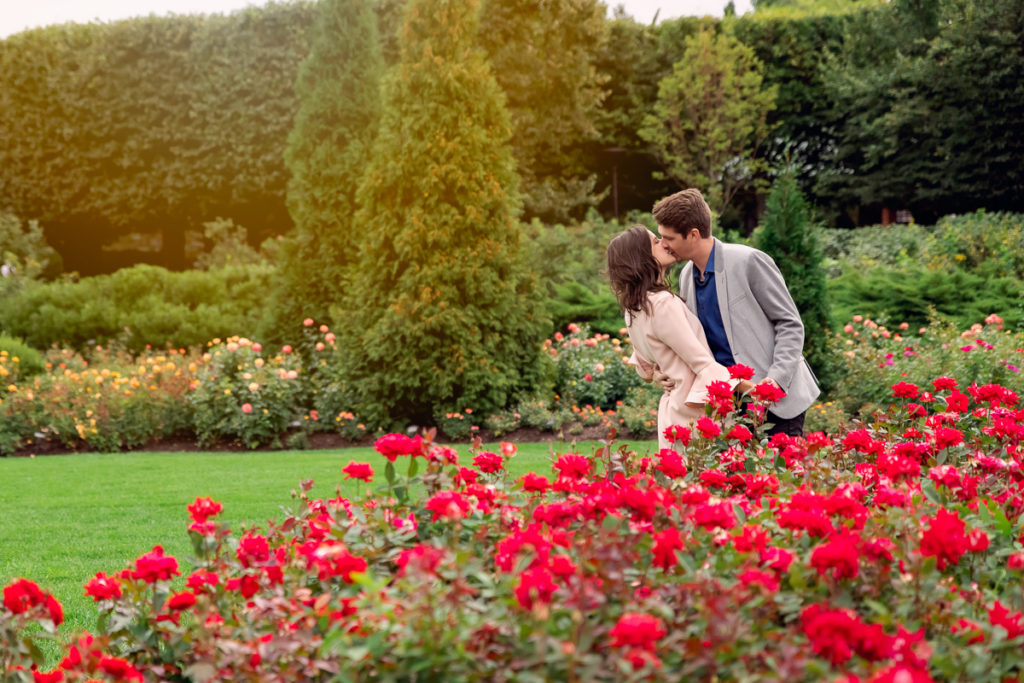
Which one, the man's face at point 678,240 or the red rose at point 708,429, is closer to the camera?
the red rose at point 708,429

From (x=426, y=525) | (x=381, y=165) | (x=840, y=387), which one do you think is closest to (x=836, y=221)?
(x=840, y=387)

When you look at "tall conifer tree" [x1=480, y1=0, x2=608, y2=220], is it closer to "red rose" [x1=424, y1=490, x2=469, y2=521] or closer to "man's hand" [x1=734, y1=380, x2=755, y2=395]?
"man's hand" [x1=734, y1=380, x2=755, y2=395]

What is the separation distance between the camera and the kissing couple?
3.23m

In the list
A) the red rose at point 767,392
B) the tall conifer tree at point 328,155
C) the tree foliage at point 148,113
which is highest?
the tree foliage at point 148,113

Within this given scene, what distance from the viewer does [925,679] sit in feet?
3.90

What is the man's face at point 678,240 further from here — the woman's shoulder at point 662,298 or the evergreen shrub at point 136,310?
the evergreen shrub at point 136,310

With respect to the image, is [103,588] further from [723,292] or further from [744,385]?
[723,292]

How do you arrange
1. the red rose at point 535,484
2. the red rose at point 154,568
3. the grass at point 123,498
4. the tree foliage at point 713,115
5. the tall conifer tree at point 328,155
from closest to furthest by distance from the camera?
the red rose at point 154,568
the red rose at point 535,484
the grass at point 123,498
the tall conifer tree at point 328,155
the tree foliage at point 713,115

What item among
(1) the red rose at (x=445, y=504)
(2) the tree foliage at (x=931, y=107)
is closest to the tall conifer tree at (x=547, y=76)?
(2) the tree foliage at (x=931, y=107)

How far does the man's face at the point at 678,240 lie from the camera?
330 cm

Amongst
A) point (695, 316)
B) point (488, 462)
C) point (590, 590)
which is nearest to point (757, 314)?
point (695, 316)

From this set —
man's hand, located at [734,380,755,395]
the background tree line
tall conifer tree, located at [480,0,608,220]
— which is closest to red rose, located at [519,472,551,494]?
man's hand, located at [734,380,755,395]

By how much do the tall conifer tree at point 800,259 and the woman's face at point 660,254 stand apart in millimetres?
4777

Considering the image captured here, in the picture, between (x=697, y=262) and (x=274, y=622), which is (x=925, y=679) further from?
(x=697, y=262)
